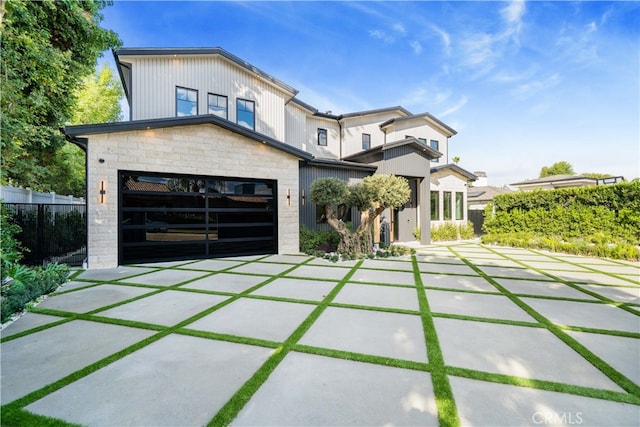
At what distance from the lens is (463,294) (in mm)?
4723

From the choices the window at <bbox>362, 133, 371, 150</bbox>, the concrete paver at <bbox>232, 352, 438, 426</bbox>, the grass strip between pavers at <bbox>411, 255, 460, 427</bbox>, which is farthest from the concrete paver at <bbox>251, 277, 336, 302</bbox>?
the window at <bbox>362, 133, 371, 150</bbox>

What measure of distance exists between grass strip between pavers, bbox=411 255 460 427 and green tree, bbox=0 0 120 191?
7.85 m

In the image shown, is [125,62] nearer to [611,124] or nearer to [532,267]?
[532,267]

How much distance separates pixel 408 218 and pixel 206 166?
9.68 meters

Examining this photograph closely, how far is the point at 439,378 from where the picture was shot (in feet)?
7.59

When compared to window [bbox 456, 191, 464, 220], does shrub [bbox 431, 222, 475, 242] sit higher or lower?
lower

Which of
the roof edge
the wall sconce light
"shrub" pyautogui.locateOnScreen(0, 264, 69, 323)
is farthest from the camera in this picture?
the wall sconce light

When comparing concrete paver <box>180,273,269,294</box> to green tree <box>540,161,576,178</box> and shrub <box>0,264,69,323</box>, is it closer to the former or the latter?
shrub <box>0,264,69,323</box>

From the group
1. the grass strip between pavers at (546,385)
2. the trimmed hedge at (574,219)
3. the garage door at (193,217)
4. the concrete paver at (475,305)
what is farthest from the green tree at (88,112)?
the trimmed hedge at (574,219)

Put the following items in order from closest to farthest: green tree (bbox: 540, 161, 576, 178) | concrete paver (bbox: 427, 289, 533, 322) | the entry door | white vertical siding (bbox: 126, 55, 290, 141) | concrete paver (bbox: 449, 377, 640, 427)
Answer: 1. concrete paver (bbox: 449, 377, 640, 427)
2. concrete paver (bbox: 427, 289, 533, 322)
3. white vertical siding (bbox: 126, 55, 290, 141)
4. the entry door
5. green tree (bbox: 540, 161, 576, 178)

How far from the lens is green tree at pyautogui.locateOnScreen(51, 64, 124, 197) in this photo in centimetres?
1676

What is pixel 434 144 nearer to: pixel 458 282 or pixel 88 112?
pixel 458 282

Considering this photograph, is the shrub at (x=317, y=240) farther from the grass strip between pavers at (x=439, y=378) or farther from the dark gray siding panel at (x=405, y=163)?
the grass strip between pavers at (x=439, y=378)

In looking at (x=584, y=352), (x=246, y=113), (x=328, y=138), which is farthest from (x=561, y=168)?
(x=584, y=352)
